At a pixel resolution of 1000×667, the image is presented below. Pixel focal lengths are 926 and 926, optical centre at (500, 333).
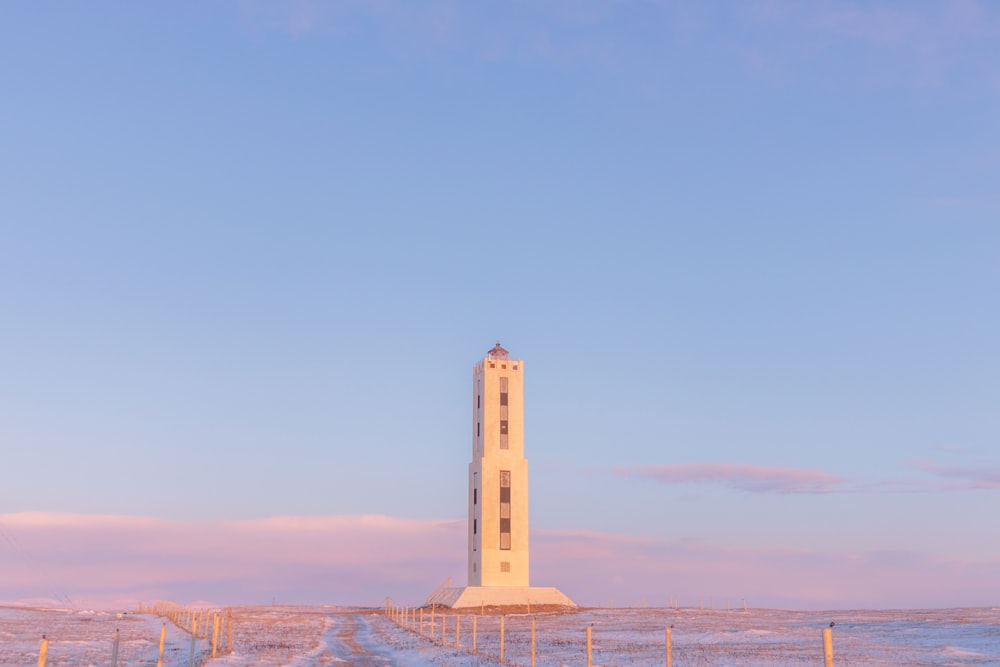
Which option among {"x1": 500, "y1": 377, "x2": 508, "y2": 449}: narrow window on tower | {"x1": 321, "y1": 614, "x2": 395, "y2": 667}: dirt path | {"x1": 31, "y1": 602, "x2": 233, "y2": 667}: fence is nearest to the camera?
{"x1": 31, "y1": 602, "x2": 233, "y2": 667}: fence

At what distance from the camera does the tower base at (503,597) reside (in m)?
104

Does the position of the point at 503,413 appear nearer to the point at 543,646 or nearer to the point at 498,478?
the point at 498,478

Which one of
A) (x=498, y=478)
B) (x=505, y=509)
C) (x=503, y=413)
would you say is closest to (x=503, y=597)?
(x=505, y=509)

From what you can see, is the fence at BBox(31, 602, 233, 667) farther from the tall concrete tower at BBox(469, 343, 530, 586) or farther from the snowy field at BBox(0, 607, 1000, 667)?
the tall concrete tower at BBox(469, 343, 530, 586)

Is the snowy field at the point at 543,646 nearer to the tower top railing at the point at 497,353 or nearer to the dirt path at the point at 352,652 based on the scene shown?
the dirt path at the point at 352,652

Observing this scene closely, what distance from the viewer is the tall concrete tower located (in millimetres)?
111875

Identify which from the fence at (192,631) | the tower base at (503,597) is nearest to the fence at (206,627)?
the fence at (192,631)

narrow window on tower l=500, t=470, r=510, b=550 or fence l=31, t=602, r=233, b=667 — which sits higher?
narrow window on tower l=500, t=470, r=510, b=550

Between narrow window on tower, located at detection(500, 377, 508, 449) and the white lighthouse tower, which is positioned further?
narrow window on tower, located at detection(500, 377, 508, 449)

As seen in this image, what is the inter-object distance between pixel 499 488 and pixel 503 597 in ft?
45.4

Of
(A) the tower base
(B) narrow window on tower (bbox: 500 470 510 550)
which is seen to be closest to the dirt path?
(A) the tower base

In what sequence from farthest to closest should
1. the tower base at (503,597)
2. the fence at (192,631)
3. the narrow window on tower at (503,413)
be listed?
the narrow window on tower at (503,413) < the tower base at (503,597) < the fence at (192,631)

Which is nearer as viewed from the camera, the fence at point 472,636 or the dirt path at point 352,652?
the fence at point 472,636

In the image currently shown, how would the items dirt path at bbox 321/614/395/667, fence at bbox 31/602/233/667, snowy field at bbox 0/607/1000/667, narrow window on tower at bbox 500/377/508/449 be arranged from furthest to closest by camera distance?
narrow window on tower at bbox 500/377/508/449 < snowy field at bbox 0/607/1000/667 < dirt path at bbox 321/614/395/667 < fence at bbox 31/602/233/667
